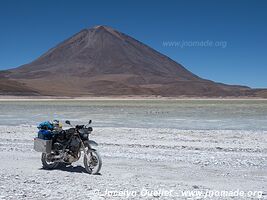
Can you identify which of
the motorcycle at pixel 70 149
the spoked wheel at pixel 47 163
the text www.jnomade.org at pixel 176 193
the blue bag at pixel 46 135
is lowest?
the text www.jnomade.org at pixel 176 193

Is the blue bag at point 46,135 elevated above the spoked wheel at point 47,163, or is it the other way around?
the blue bag at point 46,135

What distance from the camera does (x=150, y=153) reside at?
10375mm

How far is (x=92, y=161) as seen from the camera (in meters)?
7.77

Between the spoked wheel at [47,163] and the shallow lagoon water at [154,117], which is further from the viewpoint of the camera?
the shallow lagoon water at [154,117]

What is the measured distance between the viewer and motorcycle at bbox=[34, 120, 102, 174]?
7770 millimetres

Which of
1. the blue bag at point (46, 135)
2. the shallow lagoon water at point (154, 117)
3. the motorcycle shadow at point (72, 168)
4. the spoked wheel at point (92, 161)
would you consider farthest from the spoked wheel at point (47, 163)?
the shallow lagoon water at point (154, 117)

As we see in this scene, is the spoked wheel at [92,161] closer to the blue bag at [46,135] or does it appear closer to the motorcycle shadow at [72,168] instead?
the motorcycle shadow at [72,168]

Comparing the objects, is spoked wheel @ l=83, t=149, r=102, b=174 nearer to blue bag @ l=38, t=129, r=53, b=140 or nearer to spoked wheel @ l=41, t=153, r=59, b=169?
spoked wheel @ l=41, t=153, r=59, b=169

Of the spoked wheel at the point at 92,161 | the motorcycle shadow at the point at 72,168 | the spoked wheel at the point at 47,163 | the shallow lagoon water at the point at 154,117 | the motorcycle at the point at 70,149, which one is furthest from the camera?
the shallow lagoon water at the point at 154,117

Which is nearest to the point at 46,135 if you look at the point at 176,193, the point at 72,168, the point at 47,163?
the point at 47,163

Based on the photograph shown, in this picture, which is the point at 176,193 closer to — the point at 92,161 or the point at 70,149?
the point at 92,161

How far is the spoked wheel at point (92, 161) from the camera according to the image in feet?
25.1

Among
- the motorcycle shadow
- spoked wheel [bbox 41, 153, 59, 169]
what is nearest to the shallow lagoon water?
the motorcycle shadow

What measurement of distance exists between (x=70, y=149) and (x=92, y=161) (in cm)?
55
